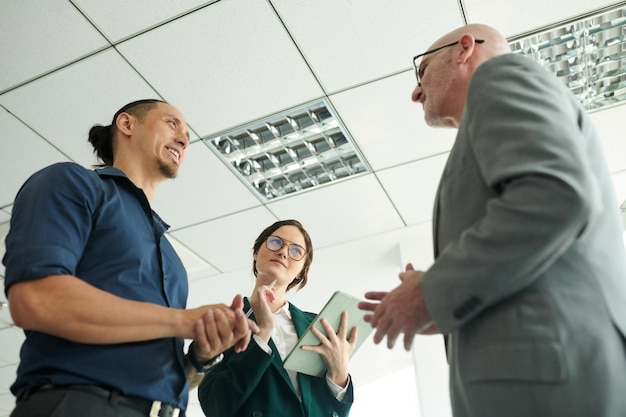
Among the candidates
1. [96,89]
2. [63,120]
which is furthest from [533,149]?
[63,120]

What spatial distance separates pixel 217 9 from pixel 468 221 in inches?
73.6

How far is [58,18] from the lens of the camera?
8.27ft

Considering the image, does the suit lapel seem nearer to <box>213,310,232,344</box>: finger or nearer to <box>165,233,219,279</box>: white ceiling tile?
<box>213,310,232,344</box>: finger

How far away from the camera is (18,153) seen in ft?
10.6

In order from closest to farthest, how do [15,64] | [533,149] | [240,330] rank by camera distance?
[533,149], [240,330], [15,64]

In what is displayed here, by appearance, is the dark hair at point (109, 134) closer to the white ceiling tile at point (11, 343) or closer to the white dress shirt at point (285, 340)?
the white dress shirt at point (285, 340)

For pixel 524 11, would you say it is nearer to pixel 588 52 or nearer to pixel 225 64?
pixel 588 52

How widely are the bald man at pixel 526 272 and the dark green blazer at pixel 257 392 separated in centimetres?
72

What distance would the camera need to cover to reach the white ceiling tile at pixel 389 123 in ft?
9.46

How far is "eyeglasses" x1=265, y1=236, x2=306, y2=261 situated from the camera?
2084 millimetres

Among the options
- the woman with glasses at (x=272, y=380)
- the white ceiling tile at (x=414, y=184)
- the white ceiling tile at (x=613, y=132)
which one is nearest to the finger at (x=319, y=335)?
the woman with glasses at (x=272, y=380)

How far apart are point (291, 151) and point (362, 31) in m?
0.99

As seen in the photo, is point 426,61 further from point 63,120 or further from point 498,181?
point 63,120

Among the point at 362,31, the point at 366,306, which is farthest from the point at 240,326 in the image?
the point at 362,31
